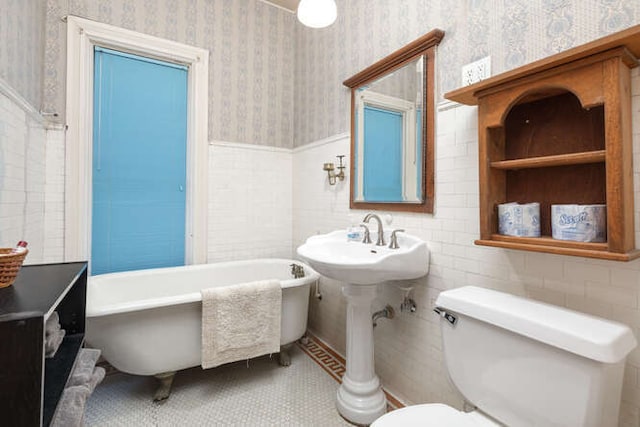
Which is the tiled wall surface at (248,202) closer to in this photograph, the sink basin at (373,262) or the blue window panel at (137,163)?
the blue window panel at (137,163)

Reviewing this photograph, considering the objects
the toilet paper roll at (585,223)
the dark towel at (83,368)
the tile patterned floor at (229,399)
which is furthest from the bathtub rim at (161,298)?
the toilet paper roll at (585,223)

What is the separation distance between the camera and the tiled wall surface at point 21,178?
4.35ft

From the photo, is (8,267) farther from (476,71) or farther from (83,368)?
A: (476,71)

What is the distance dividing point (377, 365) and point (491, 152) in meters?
1.40

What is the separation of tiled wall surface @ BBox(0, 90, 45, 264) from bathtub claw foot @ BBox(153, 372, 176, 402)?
3.14ft

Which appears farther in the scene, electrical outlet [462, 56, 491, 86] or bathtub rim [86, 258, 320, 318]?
bathtub rim [86, 258, 320, 318]

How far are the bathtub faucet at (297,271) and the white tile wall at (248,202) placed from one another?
392 mm

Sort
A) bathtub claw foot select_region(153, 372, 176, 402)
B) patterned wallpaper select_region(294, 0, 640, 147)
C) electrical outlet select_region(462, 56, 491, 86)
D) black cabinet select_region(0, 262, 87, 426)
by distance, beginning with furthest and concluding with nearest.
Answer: bathtub claw foot select_region(153, 372, 176, 402)
electrical outlet select_region(462, 56, 491, 86)
patterned wallpaper select_region(294, 0, 640, 147)
black cabinet select_region(0, 262, 87, 426)

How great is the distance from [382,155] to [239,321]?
131 centimetres

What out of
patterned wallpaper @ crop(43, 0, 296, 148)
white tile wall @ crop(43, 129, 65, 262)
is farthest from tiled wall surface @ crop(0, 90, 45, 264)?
patterned wallpaper @ crop(43, 0, 296, 148)

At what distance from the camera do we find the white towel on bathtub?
5.71ft

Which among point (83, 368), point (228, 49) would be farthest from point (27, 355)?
point (228, 49)

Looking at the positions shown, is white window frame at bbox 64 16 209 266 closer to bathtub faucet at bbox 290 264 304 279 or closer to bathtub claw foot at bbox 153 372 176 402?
bathtub claw foot at bbox 153 372 176 402

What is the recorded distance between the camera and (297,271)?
244 centimetres
